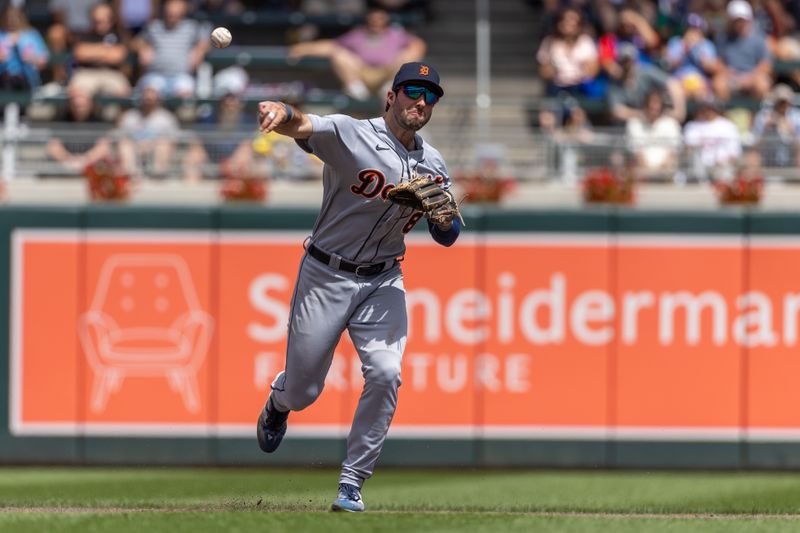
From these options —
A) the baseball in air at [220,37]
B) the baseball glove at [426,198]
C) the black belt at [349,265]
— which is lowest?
the black belt at [349,265]

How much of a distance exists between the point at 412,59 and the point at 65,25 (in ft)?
12.1

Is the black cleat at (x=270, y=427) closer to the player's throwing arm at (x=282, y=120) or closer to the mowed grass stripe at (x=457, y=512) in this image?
the mowed grass stripe at (x=457, y=512)

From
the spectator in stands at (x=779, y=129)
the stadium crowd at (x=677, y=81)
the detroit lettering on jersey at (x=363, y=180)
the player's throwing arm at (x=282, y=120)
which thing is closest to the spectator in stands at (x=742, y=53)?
the stadium crowd at (x=677, y=81)

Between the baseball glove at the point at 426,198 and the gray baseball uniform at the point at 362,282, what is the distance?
174 mm

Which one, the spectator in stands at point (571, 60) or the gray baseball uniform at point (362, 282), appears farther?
the spectator in stands at point (571, 60)

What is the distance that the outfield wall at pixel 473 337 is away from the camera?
1181 cm

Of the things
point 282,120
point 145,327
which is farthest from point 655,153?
point 282,120

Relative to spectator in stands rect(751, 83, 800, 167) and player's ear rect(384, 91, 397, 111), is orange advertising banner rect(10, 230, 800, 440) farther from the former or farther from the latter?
player's ear rect(384, 91, 397, 111)

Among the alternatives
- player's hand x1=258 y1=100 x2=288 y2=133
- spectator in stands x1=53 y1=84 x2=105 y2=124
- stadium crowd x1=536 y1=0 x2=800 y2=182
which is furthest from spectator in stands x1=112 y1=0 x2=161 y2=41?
player's hand x1=258 y1=100 x2=288 y2=133

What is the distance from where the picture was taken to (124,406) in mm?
11789

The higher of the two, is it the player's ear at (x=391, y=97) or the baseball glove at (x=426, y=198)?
the player's ear at (x=391, y=97)

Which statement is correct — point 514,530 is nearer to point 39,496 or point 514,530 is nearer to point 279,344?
point 39,496

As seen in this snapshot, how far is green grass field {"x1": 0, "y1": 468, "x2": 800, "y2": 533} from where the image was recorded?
6457 mm

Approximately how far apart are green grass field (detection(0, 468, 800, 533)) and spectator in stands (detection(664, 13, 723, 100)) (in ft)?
14.0
